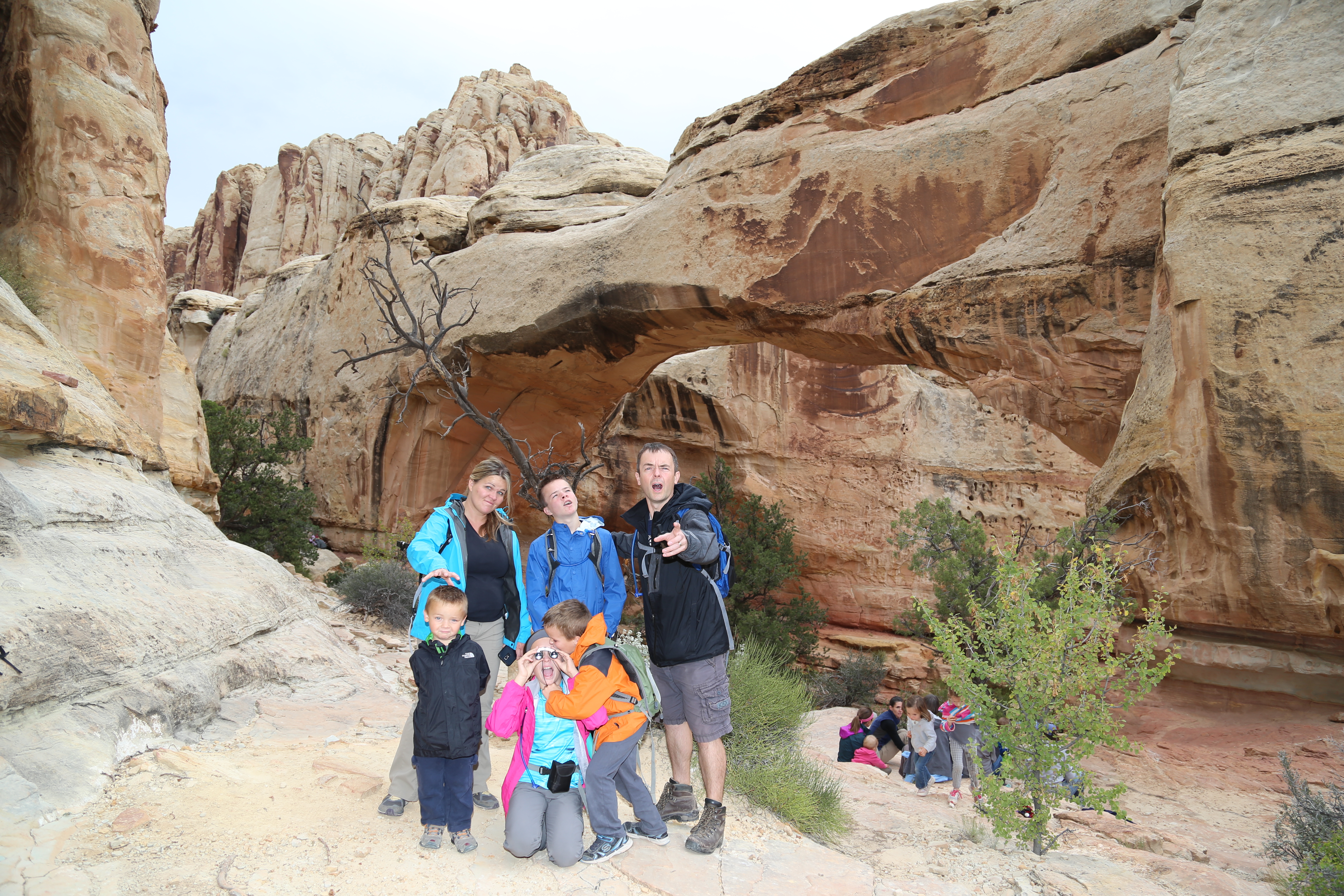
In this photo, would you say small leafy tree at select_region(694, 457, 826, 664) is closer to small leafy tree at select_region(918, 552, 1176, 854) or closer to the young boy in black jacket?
small leafy tree at select_region(918, 552, 1176, 854)

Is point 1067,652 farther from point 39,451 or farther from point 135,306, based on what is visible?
point 135,306

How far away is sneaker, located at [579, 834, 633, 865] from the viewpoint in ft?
9.27

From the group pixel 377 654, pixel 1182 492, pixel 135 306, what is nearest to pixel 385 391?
pixel 135 306

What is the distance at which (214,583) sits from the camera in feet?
15.8

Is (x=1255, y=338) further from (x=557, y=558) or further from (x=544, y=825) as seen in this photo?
(x=544, y=825)

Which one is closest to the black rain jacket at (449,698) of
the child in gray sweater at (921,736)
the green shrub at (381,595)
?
the child in gray sweater at (921,736)

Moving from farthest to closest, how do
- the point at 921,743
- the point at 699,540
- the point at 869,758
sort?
the point at 869,758
the point at 921,743
the point at 699,540

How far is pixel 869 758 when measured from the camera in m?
6.36

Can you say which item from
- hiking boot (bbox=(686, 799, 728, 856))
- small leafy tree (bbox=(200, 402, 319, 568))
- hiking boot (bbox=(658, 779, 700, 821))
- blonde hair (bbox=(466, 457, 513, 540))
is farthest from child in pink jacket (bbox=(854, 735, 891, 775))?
small leafy tree (bbox=(200, 402, 319, 568))

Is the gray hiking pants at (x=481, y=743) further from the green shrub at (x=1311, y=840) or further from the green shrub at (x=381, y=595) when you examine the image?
the green shrub at (x=381, y=595)

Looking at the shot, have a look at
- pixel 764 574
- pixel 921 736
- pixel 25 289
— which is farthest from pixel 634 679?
pixel 764 574

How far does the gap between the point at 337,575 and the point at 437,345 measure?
3875 millimetres

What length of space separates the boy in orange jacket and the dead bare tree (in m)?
4.10

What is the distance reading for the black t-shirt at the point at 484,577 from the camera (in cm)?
324
